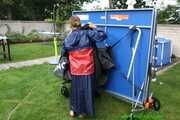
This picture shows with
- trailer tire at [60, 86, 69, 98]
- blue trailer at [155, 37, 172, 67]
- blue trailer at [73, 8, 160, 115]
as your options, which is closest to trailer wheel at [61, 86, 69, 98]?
trailer tire at [60, 86, 69, 98]

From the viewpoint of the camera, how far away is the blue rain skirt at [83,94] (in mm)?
4578

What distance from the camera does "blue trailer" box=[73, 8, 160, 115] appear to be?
4562 millimetres

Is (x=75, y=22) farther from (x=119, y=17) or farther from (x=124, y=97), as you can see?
(x=124, y=97)

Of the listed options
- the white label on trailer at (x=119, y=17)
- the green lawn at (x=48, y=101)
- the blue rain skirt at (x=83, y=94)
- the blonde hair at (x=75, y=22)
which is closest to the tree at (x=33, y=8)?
the green lawn at (x=48, y=101)

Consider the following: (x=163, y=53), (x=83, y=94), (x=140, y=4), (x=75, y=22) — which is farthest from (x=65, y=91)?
(x=140, y=4)

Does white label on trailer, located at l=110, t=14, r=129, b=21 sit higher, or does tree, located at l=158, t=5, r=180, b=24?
white label on trailer, located at l=110, t=14, r=129, b=21

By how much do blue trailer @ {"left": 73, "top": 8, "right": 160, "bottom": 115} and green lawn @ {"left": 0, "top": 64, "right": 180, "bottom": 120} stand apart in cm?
27

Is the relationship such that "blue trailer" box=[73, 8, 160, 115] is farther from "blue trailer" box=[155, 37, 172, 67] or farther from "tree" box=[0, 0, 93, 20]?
"tree" box=[0, 0, 93, 20]

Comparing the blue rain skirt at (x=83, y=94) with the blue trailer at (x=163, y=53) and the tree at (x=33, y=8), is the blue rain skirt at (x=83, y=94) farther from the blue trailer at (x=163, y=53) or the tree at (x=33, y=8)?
the tree at (x=33, y=8)

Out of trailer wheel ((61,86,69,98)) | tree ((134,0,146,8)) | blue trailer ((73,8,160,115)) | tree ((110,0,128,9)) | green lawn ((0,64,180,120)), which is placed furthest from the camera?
tree ((110,0,128,9))

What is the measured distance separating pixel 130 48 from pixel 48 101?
1.67 meters

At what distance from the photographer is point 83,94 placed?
4609mm

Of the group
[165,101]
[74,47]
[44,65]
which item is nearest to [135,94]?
[165,101]

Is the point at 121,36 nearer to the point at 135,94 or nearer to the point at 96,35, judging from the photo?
the point at 96,35
